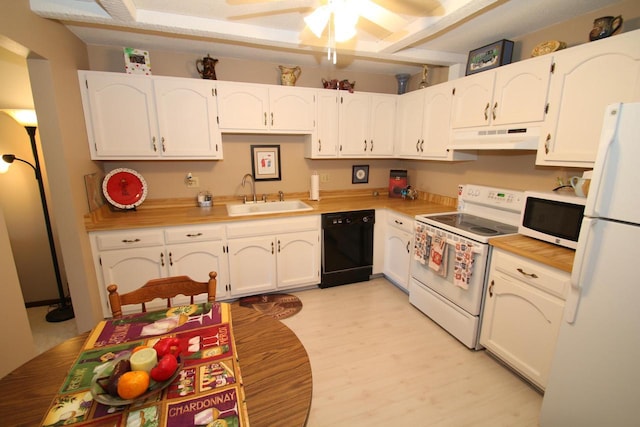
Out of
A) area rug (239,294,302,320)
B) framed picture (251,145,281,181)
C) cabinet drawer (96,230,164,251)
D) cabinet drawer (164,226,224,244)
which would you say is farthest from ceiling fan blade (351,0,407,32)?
area rug (239,294,302,320)

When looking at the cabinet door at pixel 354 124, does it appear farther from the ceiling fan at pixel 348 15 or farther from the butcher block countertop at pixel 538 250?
the butcher block countertop at pixel 538 250

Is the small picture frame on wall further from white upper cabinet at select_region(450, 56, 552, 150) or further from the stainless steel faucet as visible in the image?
white upper cabinet at select_region(450, 56, 552, 150)

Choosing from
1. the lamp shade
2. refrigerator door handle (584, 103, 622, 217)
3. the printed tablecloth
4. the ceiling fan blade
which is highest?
the ceiling fan blade

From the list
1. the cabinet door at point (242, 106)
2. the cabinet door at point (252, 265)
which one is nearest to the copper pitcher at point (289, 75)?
the cabinet door at point (242, 106)

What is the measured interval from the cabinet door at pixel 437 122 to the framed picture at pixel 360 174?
855 millimetres

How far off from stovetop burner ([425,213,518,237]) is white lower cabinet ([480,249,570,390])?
0.27 metres

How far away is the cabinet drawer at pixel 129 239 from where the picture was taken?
93.1 inches

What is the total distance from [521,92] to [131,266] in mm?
3347

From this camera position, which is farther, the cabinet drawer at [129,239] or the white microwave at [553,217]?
the cabinet drawer at [129,239]

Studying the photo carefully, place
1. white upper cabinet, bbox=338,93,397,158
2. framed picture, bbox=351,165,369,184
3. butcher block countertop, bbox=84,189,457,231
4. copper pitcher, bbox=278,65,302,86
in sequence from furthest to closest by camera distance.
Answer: framed picture, bbox=351,165,369,184, white upper cabinet, bbox=338,93,397,158, copper pitcher, bbox=278,65,302,86, butcher block countertop, bbox=84,189,457,231

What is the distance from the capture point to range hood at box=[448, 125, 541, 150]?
199 centimetres

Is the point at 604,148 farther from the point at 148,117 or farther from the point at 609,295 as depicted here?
the point at 148,117

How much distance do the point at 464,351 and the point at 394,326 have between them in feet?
1.84

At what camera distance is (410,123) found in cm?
321
